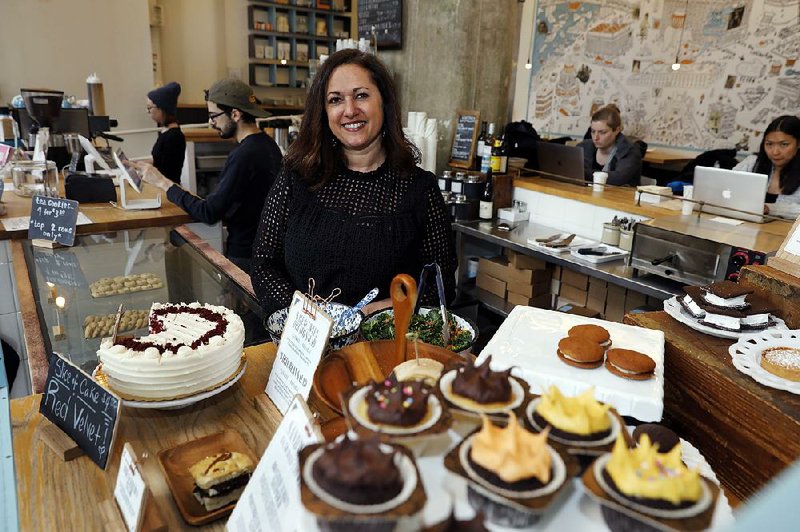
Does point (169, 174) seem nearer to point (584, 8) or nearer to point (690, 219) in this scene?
point (690, 219)

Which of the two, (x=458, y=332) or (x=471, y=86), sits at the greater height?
(x=471, y=86)

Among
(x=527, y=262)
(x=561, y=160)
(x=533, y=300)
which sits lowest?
(x=533, y=300)

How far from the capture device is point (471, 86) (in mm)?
4449

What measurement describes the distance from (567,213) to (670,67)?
403 cm

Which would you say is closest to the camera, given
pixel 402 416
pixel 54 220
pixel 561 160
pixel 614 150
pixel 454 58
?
pixel 402 416

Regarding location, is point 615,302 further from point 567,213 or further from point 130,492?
point 130,492

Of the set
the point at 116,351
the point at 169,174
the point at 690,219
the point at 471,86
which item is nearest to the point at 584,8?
the point at 471,86

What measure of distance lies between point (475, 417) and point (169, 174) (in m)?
4.81

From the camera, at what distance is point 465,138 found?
4.48 meters

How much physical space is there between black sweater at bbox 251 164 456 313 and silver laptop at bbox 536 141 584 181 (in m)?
2.57

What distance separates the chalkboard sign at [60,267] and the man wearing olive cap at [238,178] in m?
0.88

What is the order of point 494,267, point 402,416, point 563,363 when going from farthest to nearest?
point 494,267 < point 563,363 < point 402,416

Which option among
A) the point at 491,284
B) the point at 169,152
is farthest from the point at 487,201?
the point at 169,152

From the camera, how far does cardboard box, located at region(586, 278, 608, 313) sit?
376cm
